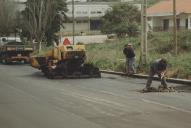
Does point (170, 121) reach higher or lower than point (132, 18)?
lower

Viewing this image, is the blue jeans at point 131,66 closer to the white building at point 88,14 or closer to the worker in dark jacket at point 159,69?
the worker in dark jacket at point 159,69

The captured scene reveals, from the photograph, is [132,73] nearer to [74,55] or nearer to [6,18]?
[74,55]

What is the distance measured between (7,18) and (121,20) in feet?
47.2

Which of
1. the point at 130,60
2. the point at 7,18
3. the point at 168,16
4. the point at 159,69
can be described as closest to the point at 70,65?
the point at 130,60

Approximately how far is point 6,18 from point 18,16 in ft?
17.2

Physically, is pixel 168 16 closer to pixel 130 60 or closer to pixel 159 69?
pixel 130 60

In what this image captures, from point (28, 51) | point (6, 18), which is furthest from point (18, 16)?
point (28, 51)

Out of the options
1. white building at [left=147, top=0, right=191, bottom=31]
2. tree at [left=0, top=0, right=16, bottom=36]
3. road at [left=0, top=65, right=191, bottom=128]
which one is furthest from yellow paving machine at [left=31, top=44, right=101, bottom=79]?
white building at [left=147, top=0, right=191, bottom=31]

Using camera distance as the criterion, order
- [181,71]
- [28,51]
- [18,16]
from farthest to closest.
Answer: [18,16]
[28,51]
[181,71]

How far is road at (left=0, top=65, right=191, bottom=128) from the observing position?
42.5ft

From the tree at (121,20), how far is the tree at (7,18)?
38.9 feet

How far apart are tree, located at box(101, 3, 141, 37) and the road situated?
4251 centimetres

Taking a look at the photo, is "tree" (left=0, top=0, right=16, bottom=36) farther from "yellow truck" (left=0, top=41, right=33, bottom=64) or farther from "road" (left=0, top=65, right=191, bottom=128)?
"road" (left=0, top=65, right=191, bottom=128)

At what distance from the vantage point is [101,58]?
34.9 metres
